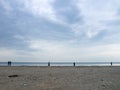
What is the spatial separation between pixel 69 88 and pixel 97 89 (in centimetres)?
187

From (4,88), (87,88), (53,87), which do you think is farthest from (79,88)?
(4,88)

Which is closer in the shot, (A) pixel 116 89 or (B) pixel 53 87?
(A) pixel 116 89

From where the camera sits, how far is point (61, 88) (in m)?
15.9

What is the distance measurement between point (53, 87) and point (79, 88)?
5.95 feet

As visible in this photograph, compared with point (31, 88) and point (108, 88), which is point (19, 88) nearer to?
point (31, 88)

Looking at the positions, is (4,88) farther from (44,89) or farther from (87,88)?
(87,88)

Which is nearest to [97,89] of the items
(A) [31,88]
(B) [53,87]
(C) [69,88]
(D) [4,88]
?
(C) [69,88]

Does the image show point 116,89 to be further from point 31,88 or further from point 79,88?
point 31,88

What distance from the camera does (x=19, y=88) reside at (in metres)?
16.0

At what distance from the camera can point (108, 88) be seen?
619 inches

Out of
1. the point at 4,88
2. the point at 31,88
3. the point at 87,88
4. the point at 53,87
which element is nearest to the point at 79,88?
the point at 87,88

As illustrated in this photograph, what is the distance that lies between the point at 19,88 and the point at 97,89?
17.1 ft

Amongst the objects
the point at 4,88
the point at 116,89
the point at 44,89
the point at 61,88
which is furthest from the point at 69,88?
the point at 4,88

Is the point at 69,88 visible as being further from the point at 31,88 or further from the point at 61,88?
the point at 31,88
